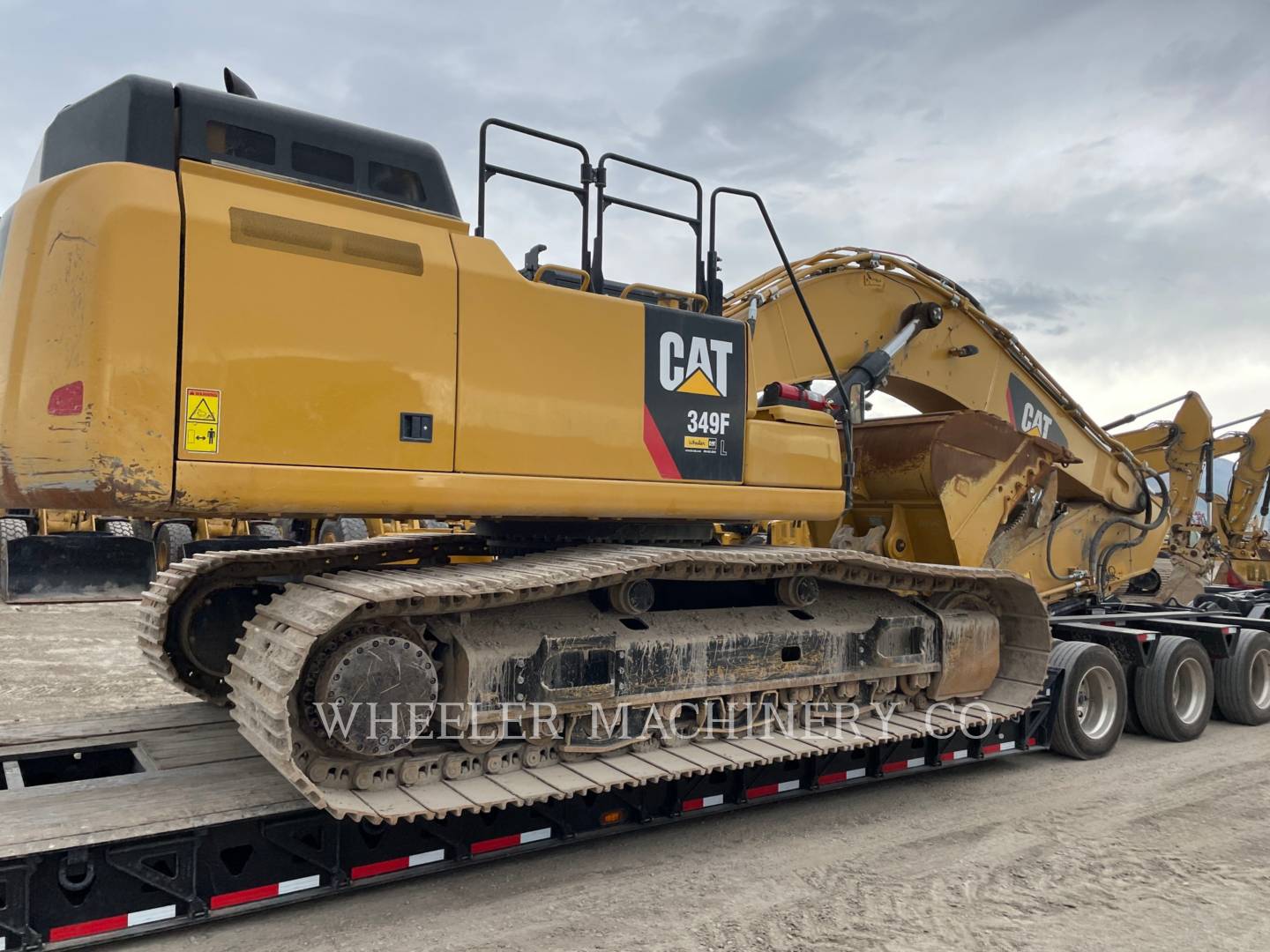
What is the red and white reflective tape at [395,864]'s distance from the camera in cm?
439

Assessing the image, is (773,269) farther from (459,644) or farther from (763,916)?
(763,916)

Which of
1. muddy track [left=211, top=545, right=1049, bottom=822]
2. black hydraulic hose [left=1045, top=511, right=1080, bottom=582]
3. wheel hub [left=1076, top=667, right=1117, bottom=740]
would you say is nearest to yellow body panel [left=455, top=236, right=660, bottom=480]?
muddy track [left=211, top=545, right=1049, bottom=822]

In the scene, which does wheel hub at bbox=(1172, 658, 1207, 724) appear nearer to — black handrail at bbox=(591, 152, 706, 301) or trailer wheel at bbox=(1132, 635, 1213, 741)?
trailer wheel at bbox=(1132, 635, 1213, 741)

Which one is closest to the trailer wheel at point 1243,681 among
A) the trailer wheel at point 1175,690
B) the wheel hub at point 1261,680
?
the wheel hub at point 1261,680

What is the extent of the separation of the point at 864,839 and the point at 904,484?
9.32ft

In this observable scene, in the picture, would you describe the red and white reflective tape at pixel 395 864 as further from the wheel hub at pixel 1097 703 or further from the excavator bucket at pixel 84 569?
the wheel hub at pixel 1097 703

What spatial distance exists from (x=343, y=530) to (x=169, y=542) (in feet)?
12.2

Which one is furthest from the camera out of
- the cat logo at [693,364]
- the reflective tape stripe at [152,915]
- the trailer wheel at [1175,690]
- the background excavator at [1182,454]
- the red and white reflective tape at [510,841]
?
the background excavator at [1182,454]

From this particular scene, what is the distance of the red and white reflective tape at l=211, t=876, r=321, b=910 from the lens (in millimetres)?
4066

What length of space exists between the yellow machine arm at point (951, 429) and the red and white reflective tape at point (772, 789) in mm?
2329

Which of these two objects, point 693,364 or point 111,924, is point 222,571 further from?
point 693,364

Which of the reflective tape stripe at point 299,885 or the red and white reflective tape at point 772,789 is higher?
the red and white reflective tape at point 772,789

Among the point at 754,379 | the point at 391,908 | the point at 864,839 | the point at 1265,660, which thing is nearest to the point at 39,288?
the point at 391,908

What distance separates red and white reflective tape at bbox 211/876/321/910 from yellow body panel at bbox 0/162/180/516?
1683mm
